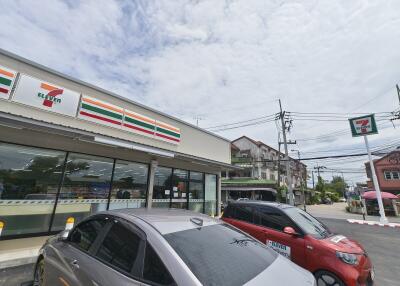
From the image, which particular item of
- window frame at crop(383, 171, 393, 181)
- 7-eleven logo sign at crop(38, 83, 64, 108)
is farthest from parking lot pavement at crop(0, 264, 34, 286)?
window frame at crop(383, 171, 393, 181)

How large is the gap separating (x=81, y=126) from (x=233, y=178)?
3102cm

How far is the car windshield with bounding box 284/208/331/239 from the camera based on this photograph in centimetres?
439

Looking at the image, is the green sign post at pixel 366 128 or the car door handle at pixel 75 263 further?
the green sign post at pixel 366 128

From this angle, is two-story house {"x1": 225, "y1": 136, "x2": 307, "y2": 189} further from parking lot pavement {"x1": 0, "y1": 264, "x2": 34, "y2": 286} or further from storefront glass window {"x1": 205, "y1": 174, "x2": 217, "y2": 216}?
parking lot pavement {"x1": 0, "y1": 264, "x2": 34, "y2": 286}

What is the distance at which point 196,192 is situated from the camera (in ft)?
40.2

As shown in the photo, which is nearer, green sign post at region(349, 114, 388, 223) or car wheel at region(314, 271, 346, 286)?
car wheel at region(314, 271, 346, 286)

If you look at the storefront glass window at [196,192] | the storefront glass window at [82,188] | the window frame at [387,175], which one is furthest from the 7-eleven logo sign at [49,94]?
the window frame at [387,175]

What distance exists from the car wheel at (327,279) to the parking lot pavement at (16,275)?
5.47 meters

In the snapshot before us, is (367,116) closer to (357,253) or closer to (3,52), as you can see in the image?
(357,253)

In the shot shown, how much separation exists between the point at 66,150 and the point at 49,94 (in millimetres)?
1884

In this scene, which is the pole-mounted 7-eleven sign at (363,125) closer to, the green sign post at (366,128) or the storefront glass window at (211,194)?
the green sign post at (366,128)

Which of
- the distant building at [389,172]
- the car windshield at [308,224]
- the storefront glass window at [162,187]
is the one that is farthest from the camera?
the distant building at [389,172]

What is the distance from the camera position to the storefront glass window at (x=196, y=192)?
11898 mm

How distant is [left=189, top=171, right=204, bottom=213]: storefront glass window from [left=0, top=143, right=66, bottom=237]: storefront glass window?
6.48 metres
